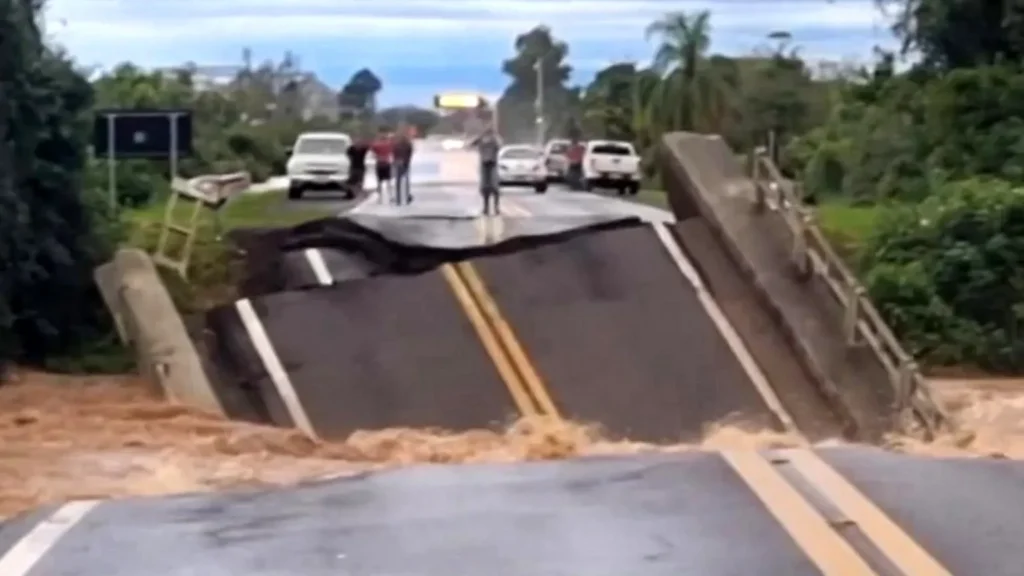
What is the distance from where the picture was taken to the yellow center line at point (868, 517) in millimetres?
8742

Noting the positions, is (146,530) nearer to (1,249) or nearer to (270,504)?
(270,504)

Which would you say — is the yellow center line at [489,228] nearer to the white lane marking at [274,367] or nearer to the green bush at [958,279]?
the green bush at [958,279]

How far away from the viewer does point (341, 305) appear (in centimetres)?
2066

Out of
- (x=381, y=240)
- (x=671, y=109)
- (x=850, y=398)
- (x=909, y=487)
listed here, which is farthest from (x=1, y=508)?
(x=671, y=109)

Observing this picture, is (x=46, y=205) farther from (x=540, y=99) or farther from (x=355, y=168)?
(x=540, y=99)

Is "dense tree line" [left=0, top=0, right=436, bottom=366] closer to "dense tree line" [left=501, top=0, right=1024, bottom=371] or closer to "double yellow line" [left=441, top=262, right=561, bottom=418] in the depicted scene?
"double yellow line" [left=441, top=262, right=561, bottom=418]

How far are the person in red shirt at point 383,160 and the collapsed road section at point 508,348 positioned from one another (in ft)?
77.4

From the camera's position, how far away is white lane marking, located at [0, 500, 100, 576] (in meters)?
8.88

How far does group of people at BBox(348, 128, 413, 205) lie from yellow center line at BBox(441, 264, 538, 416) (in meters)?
21.3

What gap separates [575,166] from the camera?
65438 millimetres

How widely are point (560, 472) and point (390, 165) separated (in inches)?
1326

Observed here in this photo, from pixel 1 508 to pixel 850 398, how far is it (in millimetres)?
9493

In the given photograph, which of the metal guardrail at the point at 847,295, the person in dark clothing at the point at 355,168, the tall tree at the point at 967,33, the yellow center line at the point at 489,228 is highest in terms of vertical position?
the tall tree at the point at 967,33

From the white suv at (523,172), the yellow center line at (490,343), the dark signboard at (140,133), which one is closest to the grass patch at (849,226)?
the yellow center line at (490,343)
